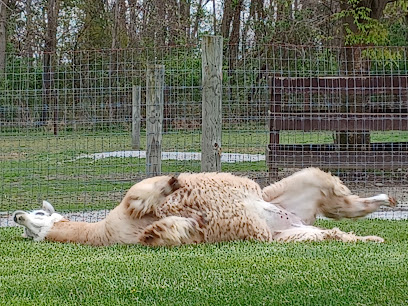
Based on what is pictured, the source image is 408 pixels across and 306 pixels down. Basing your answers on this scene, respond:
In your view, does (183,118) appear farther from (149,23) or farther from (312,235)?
(149,23)

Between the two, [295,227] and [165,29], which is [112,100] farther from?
[165,29]

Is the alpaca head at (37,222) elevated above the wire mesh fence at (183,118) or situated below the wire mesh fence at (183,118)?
below

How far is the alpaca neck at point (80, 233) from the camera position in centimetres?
505

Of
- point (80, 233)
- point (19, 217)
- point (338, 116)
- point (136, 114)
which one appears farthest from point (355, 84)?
point (19, 217)

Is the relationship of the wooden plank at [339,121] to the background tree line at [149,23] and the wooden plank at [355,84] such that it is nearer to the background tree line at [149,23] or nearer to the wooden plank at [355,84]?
the wooden plank at [355,84]

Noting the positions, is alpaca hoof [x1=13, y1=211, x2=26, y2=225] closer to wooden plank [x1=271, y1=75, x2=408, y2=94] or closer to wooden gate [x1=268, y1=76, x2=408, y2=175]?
wooden gate [x1=268, y1=76, x2=408, y2=175]

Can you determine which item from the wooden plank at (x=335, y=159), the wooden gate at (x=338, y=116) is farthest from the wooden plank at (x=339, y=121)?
the wooden plank at (x=335, y=159)

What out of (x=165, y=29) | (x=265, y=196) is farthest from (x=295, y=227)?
(x=165, y=29)

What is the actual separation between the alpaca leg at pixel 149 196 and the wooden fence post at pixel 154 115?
11.3 feet

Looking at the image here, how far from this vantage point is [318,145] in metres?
9.91

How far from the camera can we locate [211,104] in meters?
7.38

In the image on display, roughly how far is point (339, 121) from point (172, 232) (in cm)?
554

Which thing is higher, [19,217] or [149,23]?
[149,23]

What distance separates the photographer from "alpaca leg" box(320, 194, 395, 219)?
213 inches
